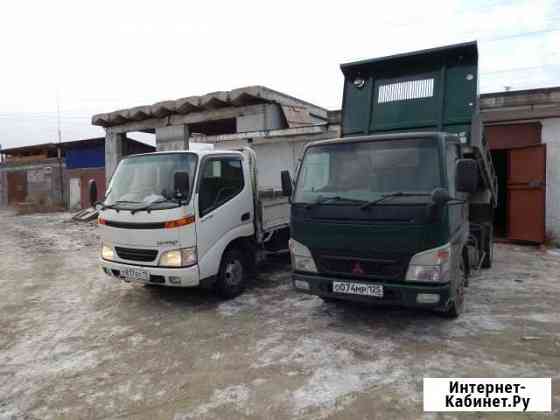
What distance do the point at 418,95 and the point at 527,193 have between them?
534 centimetres

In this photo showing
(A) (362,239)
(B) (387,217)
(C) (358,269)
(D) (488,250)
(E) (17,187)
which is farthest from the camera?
(E) (17,187)

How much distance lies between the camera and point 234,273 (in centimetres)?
589

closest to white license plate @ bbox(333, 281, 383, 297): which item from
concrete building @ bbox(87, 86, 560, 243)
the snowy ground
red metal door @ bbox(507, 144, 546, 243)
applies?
the snowy ground

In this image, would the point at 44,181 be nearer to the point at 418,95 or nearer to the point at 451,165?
the point at 418,95

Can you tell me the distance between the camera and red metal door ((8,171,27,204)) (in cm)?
2716

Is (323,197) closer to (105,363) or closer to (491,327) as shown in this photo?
(491,327)

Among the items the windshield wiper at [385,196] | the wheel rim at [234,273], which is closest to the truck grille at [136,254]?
the wheel rim at [234,273]

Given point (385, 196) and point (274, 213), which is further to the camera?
point (274, 213)

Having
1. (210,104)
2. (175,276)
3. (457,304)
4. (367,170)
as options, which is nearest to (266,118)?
(210,104)

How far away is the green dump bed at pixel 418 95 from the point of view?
5.54 metres

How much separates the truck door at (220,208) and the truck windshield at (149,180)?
0.28m

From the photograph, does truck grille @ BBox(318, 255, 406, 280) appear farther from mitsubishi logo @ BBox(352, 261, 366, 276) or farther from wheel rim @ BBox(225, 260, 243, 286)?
wheel rim @ BBox(225, 260, 243, 286)

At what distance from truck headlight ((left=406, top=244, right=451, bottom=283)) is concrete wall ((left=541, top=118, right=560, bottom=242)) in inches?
274

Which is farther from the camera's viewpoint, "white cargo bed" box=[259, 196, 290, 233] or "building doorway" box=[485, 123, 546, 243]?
"building doorway" box=[485, 123, 546, 243]
